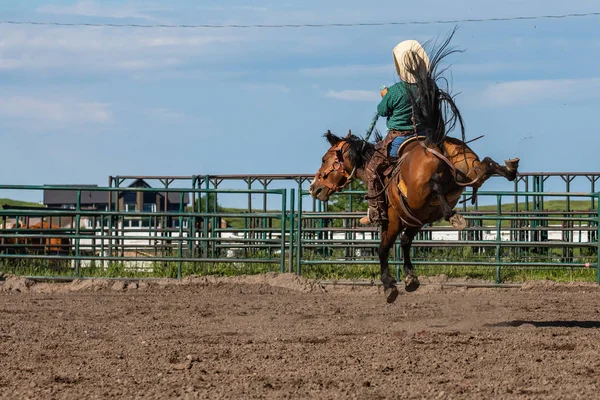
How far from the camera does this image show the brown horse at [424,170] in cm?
783

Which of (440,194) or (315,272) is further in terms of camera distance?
(315,272)

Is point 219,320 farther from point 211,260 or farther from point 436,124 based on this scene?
point 211,260

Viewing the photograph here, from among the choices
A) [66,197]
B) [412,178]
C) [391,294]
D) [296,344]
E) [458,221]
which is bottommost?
[296,344]

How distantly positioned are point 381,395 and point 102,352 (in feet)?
8.51

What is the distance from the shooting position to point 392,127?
8.88 metres

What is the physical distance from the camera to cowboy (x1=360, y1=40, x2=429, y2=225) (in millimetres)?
8703

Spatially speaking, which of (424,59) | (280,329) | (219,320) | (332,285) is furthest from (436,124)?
(332,285)

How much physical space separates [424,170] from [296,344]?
77.3 inches

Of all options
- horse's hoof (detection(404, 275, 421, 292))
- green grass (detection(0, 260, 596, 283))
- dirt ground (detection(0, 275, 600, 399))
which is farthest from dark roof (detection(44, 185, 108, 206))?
horse's hoof (detection(404, 275, 421, 292))

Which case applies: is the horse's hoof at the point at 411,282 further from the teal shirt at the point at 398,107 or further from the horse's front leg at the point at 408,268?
the teal shirt at the point at 398,107

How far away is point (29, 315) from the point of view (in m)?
9.35

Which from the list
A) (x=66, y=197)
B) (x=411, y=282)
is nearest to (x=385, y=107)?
(x=411, y=282)

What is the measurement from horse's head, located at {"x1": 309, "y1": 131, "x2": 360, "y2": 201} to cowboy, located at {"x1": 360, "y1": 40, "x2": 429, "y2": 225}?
25 centimetres

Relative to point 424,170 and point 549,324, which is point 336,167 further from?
point 549,324
